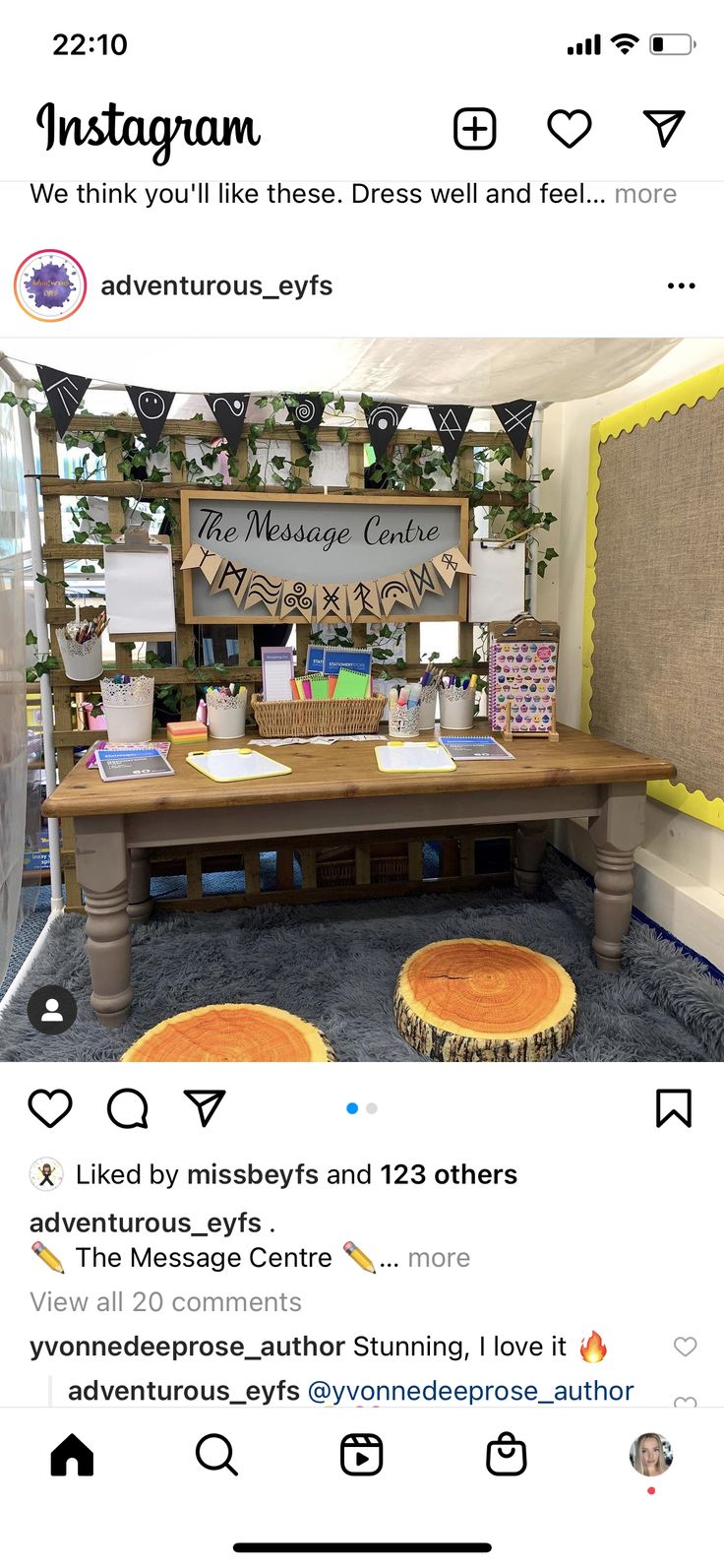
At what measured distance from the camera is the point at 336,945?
6.15ft

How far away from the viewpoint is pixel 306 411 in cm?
188

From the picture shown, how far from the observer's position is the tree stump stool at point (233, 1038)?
1047mm


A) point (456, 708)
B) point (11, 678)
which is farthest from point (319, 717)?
point (11, 678)

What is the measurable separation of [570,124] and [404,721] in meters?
1.23

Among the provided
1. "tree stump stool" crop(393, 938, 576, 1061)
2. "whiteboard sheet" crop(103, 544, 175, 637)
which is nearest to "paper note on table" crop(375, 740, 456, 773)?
"tree stump stool" crop(393, 938, 576, 1061)

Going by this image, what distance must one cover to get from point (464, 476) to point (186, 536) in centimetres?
71

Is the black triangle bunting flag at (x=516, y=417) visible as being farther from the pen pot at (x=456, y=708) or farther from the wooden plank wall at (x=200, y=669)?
the pen pot at (x=456, y=708)

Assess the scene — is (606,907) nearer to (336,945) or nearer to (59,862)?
(336,945)

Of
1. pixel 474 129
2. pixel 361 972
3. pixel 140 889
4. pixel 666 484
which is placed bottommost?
pixel 361 972

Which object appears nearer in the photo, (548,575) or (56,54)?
(56,54)

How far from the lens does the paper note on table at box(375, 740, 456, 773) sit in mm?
1521
